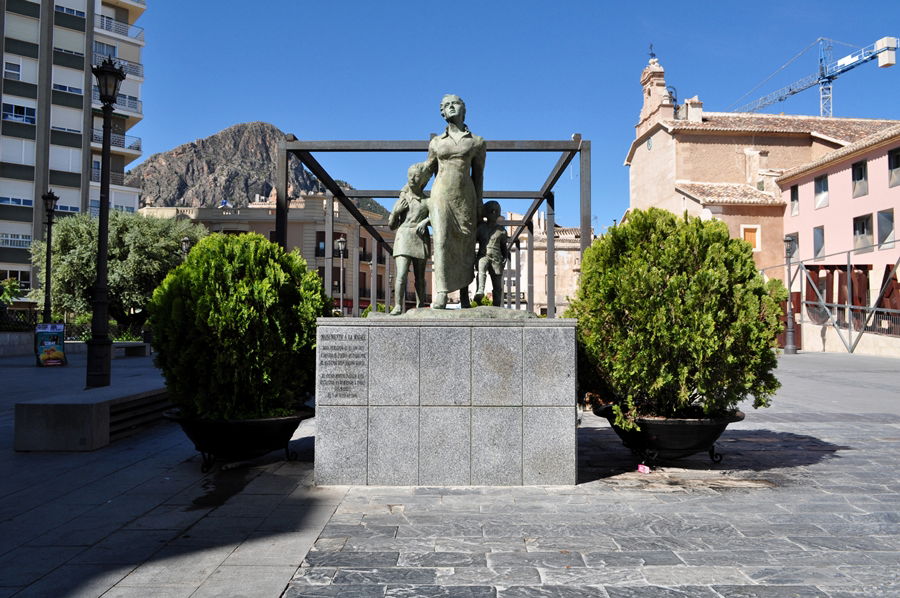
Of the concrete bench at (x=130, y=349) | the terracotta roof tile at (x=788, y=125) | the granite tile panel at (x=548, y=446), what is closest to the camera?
the granite tile panel at (x=548, y=446)

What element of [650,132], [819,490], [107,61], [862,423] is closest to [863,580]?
[819,490]

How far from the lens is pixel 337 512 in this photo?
4898mm

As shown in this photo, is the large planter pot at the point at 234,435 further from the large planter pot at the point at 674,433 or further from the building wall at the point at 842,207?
the building wall at the point at 842,207

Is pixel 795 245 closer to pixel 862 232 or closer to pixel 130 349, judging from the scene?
pixel 862 232

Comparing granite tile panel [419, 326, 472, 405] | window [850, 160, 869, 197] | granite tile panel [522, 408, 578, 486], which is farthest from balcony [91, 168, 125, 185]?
granite tile panel [522, 408, 578, 486]

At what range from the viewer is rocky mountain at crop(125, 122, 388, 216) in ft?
544

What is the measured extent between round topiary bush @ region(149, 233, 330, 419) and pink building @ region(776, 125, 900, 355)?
83.9 feet

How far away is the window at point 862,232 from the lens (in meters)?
31.9

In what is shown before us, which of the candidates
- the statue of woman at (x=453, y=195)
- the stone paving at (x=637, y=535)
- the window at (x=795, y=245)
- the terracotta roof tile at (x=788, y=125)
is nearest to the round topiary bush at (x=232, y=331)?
the statue of woman at (x=453, y=195)

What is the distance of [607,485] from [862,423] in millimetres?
5968

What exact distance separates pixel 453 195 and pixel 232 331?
238 cm

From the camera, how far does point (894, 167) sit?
30.0 meters

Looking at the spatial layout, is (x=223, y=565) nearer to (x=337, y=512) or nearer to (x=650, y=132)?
(x=337, y=512)

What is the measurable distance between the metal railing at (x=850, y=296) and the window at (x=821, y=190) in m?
3.10
